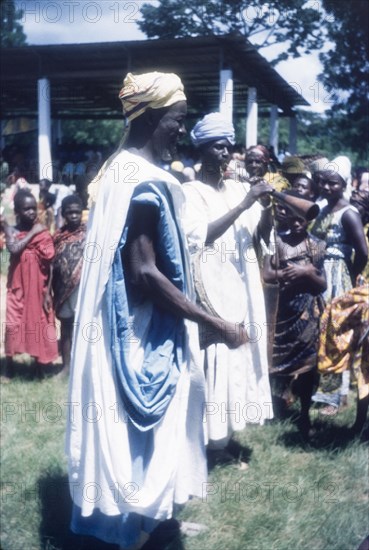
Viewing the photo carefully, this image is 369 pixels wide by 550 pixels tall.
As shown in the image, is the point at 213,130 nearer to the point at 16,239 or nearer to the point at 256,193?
the point at 256,193

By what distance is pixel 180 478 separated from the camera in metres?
2.72

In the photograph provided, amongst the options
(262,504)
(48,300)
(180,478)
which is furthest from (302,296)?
(48,300)

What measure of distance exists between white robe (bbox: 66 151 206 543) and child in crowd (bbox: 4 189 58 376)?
3.06 m

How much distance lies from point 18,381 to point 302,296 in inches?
102

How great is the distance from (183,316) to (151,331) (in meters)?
0.16

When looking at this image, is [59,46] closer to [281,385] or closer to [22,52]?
[22,52]

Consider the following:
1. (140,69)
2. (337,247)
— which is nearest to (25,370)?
(337,247)

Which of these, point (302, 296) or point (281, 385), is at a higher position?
point (302, 296)

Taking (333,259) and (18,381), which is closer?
(333,259)

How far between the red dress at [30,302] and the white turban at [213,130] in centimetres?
245

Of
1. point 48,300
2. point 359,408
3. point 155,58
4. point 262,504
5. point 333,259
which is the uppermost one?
point 155,58

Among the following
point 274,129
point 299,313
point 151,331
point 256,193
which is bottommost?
point 299,313

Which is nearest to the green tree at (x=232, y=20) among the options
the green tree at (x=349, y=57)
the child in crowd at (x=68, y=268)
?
the green tree at (x=349, y=57)

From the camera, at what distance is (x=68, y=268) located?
5.53 meters
